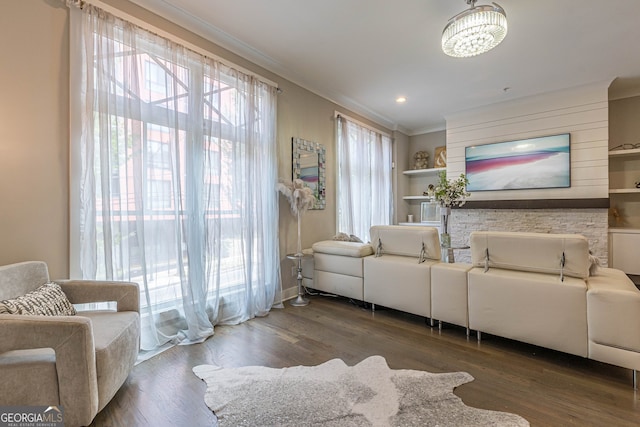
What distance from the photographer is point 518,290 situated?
2.28 metres

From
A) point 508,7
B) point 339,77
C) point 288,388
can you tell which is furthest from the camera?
point 339,77

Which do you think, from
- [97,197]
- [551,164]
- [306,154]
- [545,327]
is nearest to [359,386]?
[545,327]

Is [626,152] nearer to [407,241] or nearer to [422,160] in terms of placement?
[422,160]

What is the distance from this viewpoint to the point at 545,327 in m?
2.18

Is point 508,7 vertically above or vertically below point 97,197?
above

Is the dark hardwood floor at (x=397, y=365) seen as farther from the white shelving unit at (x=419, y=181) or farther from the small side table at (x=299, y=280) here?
the white shelving unit at (x=419, y=181)

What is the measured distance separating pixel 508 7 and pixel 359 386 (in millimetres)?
3404

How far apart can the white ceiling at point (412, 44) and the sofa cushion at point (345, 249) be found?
7.56 ft

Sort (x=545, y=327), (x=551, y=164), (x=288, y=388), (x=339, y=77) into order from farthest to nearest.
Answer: (x=551, y=164) → (x=339, y=77) → (x=545, y=327) → (x=288, y=388)

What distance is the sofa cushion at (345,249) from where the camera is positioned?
10.9 ft

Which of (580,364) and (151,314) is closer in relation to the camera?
(580,364)

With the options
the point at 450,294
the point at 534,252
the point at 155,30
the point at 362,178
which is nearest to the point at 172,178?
the point at 155,30

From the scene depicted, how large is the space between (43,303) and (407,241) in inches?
117

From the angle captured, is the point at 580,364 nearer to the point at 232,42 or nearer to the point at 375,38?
the point at 375,38
